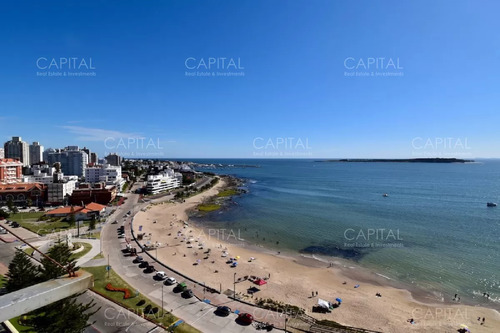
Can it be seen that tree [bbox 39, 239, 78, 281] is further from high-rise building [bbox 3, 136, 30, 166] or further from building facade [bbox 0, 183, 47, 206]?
high-rise building [bbox 3, 136, 30, 166]

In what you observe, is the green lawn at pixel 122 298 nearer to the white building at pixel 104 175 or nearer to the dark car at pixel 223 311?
→ the dark car at pixel 223 311

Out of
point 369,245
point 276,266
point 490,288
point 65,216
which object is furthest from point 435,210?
point 65,216

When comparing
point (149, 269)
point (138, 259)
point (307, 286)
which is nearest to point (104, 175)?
point (138, 259)

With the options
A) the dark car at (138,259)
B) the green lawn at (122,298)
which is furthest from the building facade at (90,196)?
the green lawn at (122,298)

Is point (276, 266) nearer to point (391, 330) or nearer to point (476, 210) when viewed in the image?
point (391, 330)

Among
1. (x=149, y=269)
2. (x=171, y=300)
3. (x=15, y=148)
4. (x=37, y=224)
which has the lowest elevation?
(x=171, y=300)

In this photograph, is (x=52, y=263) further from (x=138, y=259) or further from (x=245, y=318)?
(x=138, y=259)

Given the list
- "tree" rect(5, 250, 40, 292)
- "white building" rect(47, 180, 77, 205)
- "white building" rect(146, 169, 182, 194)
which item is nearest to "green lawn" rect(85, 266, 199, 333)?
"tree" rect(5, 250, 40, 292)
